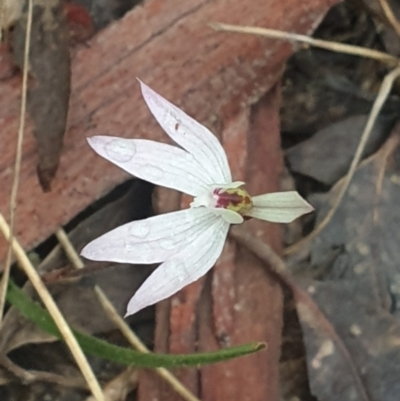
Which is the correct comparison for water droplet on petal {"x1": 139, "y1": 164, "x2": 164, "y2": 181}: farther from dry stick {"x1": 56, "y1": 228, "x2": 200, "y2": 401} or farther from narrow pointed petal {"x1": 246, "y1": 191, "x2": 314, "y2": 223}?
dry stick {"x1": 56, "y1": 228, "x2": 200, "y2": 401}

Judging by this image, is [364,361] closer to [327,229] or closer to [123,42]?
[327,229]

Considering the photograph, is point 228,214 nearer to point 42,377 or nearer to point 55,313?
point 55,313

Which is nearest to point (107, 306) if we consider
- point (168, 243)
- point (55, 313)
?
point (55, 313)

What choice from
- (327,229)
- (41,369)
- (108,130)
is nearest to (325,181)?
(327,229)

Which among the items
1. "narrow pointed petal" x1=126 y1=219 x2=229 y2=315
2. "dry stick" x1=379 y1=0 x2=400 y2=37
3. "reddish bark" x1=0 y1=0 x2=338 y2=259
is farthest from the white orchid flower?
"dry stick" x1=379 y1=0 x2=400 y2=37

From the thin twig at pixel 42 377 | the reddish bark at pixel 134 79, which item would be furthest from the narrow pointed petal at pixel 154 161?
the thin twig at pixel 42 377
